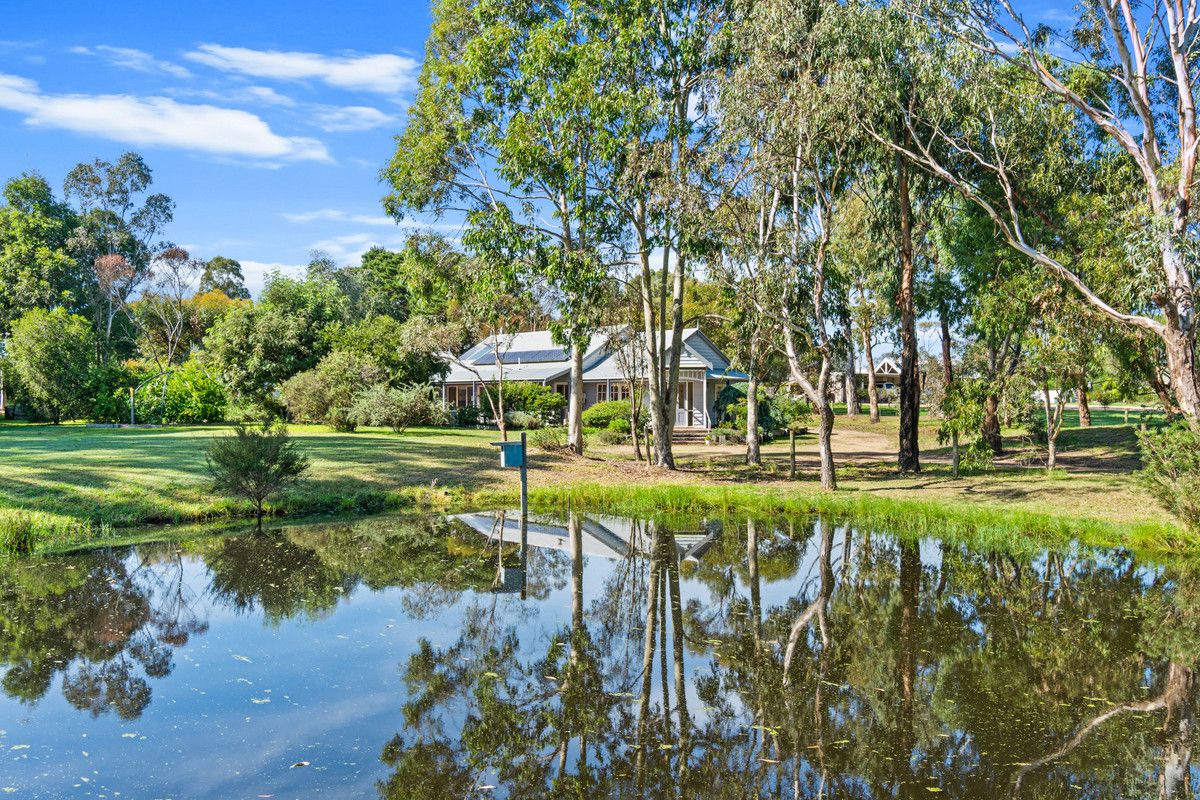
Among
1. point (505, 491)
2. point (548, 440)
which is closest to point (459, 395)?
point (548, 440)

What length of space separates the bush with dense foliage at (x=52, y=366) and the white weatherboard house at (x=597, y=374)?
575 inches

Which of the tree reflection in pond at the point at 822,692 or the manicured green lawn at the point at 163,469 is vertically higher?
the manicured green lawn at the point at 163,469

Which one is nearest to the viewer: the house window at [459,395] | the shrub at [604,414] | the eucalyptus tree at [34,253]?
the shrub at [604,414]

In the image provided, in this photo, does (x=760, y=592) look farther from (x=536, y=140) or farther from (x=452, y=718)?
(x=536, y=140)

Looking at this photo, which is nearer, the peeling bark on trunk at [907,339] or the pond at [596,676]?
the pond at [596,676]

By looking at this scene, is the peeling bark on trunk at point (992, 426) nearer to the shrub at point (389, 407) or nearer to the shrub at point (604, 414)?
the shrub at point (604, 414)

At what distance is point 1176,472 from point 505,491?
40.4 feet

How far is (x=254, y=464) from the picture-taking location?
15250 millimetres

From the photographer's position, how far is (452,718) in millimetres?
6293

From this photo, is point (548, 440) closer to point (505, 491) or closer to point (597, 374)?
point (505, 491)

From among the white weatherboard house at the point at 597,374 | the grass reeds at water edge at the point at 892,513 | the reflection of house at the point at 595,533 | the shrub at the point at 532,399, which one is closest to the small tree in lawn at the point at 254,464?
the reflection of house at the point at 595,533

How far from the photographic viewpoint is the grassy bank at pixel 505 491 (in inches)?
542

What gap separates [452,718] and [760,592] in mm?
4861

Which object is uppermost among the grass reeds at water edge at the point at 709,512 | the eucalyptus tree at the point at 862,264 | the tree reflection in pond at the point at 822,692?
the eucalyptus tree at the point at 862,264
